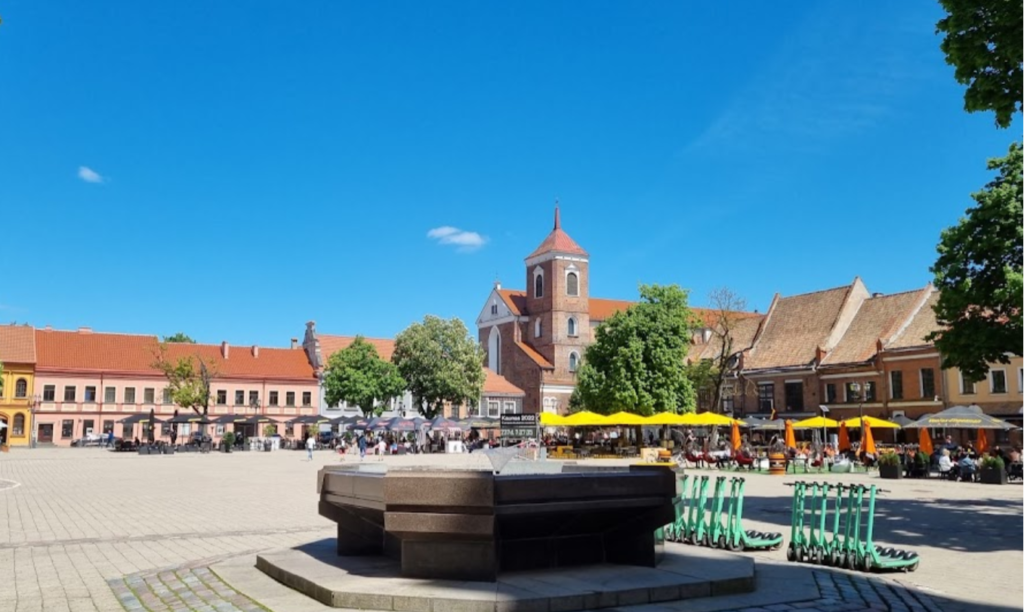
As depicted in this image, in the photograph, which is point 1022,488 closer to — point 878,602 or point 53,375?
point 878,602

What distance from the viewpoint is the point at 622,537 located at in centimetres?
925

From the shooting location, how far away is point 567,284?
8688 centimetres

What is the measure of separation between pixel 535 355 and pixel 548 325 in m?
Result: 3.36

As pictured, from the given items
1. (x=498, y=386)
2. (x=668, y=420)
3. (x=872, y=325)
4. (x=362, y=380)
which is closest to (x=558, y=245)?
(x=498, y=386)

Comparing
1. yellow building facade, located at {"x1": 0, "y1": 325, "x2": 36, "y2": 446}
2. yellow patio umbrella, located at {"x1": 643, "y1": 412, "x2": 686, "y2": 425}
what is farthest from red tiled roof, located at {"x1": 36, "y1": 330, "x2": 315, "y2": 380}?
yellow patio umbrella, located at {"x1": 643, "y1": 412, "x2": 686, "y2": 425}

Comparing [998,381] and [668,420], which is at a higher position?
[998,381]

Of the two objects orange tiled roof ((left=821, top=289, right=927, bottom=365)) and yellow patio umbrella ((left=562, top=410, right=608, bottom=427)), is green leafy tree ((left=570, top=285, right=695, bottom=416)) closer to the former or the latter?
orange tiled roof ((left=821, top=289, right=927, bottom=365))

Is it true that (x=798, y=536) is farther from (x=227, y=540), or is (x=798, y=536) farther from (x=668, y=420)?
(x=668, y=420)

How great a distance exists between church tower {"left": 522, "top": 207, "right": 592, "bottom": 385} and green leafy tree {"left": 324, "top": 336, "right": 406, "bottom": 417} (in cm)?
2021

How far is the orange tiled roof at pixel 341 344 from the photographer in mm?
81812

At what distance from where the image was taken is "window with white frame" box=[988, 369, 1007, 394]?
44.1 m

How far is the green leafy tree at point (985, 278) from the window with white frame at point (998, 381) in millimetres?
24078

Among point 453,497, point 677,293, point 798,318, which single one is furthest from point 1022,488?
point 798,318

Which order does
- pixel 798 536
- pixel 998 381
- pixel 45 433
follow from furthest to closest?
pixel 45 433 → pixel 998 381 → pixel 798 536
